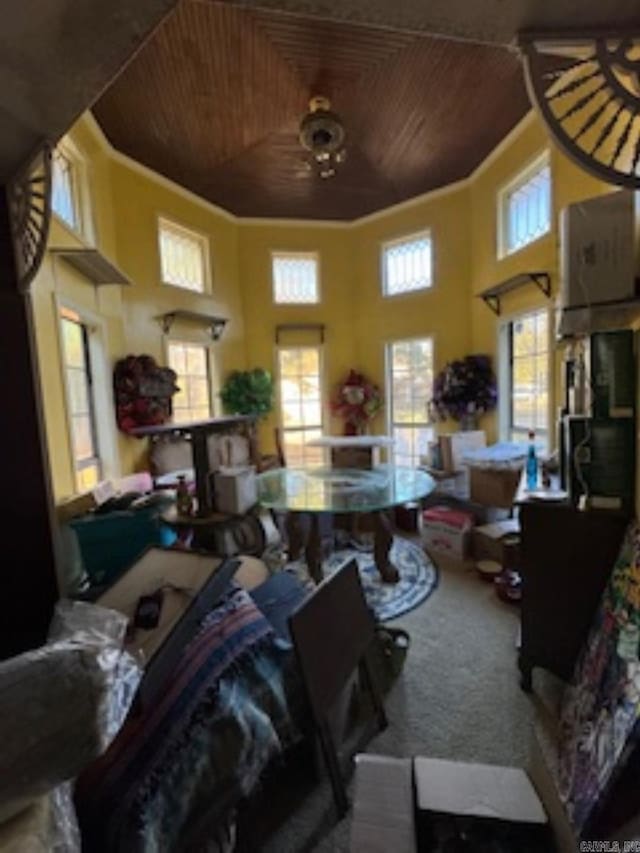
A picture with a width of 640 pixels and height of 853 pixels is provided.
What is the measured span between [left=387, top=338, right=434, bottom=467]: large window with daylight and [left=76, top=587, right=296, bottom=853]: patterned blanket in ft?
13.1

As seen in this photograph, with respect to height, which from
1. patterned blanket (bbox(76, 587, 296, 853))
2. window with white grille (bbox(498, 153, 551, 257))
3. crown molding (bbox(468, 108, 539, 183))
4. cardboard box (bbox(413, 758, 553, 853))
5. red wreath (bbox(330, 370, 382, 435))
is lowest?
cardboard box (bbox(413, 758, 553, 853))

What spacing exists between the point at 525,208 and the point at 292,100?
219 cm

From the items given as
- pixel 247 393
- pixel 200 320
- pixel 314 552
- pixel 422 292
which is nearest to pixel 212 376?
pixel 247 393

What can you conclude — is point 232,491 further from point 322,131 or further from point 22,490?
point 322,131

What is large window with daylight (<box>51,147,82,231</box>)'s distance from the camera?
2.95m

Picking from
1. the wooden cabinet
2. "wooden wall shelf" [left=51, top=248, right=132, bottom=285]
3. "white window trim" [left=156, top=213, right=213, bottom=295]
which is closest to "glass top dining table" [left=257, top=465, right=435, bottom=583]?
the wooden cabinet

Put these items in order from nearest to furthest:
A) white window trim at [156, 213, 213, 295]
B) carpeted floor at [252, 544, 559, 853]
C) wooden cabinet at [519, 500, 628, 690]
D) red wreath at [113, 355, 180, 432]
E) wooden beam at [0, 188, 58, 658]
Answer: wooden beam at [0, 188, 58, 658] → carpeted floor at [252, 544, 559, 853] → wooden cabinet at [519, 500, 628, 690] → red wreath at [113, 355, 180, 432] → white window trim at [156, 213, 213, 295]

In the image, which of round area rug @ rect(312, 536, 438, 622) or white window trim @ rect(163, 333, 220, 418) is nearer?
round area rug @ rect(312, 536, 438, 622)

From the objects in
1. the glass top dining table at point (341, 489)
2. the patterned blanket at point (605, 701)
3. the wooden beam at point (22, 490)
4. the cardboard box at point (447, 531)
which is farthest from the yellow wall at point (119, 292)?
the patterned blanket at point (605, 701)

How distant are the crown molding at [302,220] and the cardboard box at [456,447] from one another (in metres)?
2.54

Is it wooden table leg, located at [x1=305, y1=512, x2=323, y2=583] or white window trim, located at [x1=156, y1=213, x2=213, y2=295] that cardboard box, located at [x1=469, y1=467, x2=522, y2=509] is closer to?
wooden table leg, located at [x1=305, y1=512, x2=323, y2=583]

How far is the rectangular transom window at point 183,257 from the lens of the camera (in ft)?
14.3

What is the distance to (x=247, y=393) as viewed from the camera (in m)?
4.91

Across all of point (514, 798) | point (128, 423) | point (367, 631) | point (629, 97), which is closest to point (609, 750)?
point (514, 798)
